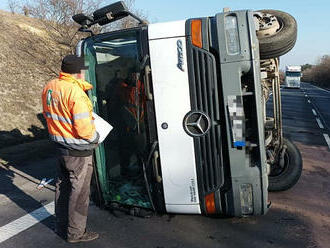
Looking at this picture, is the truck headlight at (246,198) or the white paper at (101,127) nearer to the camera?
the truck headlight at (246,198)

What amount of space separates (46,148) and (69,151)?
4.78 meters

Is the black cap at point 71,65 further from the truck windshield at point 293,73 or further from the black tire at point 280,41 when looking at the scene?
the truck windshield at point 293,73

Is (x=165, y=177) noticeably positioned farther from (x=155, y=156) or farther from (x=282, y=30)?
(x=282, y=30)

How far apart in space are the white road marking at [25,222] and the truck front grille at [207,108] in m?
1.98

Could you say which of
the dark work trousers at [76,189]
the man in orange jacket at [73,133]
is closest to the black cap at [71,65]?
the man in orange jacket at [73,133]

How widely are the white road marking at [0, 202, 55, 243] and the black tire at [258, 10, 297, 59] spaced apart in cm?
310

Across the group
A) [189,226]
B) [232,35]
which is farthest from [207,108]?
[189,226]

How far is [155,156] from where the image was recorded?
340cm

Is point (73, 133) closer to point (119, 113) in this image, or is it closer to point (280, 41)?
point (119, 113)

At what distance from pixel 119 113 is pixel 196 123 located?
0.94 meters

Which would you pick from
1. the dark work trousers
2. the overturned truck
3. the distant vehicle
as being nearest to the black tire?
the overturned truck

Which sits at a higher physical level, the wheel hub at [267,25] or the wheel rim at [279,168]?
the wheel hub at [267,25]

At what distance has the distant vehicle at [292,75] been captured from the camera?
40203mm

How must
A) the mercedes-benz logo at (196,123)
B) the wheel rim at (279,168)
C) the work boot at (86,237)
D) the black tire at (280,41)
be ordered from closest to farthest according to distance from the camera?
the mercedes-benz logo at (196,123) → the work boot at (86,237) → the black tire at (280,41) → the wheel rim at (279,168)
